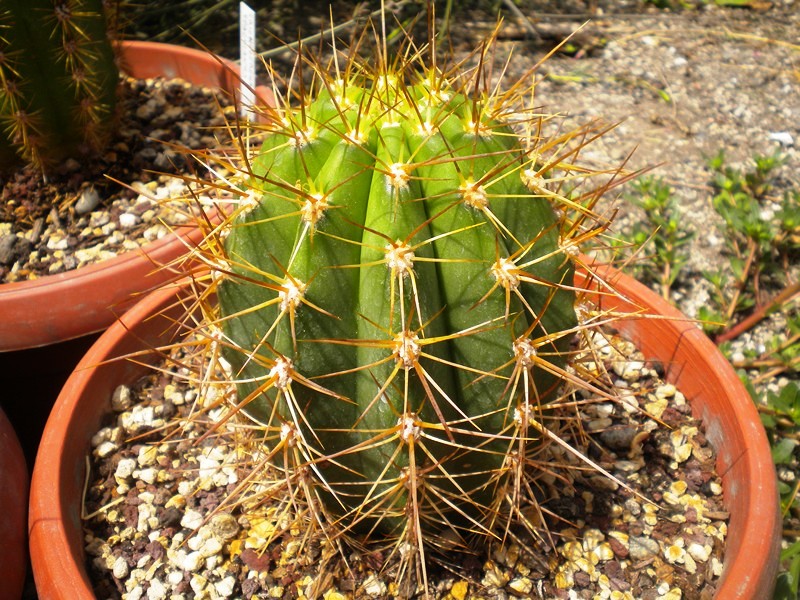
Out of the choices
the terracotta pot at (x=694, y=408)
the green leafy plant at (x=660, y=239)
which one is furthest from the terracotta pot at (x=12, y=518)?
the green leafy plant at (x=660, y=239)

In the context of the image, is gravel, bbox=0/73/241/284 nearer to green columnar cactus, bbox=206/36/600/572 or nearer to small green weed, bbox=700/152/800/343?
green columnar cactus, bbox=206/36/600/572

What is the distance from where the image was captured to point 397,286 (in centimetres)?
93

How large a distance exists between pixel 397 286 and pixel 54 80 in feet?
4.46

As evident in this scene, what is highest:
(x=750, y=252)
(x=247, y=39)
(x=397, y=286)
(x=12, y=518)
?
(x=397, y=286)

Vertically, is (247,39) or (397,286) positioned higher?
(397,286)

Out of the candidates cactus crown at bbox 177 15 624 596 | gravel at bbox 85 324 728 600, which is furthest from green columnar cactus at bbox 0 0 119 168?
cactus crown at bbox 177 15 624 596

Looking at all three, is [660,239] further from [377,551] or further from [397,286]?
[397,286]

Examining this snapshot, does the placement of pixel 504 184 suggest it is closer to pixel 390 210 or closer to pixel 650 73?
pixel 390 210

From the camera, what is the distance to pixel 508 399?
105cm

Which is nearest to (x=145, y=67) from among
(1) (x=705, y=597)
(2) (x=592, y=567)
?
(2) (x=592, y=567)

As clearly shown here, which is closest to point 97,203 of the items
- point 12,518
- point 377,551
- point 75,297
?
point 75,297

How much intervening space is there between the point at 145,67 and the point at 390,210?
1887 mm

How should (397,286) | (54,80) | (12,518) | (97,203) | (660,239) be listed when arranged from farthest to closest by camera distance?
(660,239) < (97,203) < (54,80) < (12,518) < (397,286)

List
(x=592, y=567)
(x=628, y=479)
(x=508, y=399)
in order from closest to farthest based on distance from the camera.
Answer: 1. (x=508, y=399)
2. (x=592, y=567)
3. (x=628, y=479)
